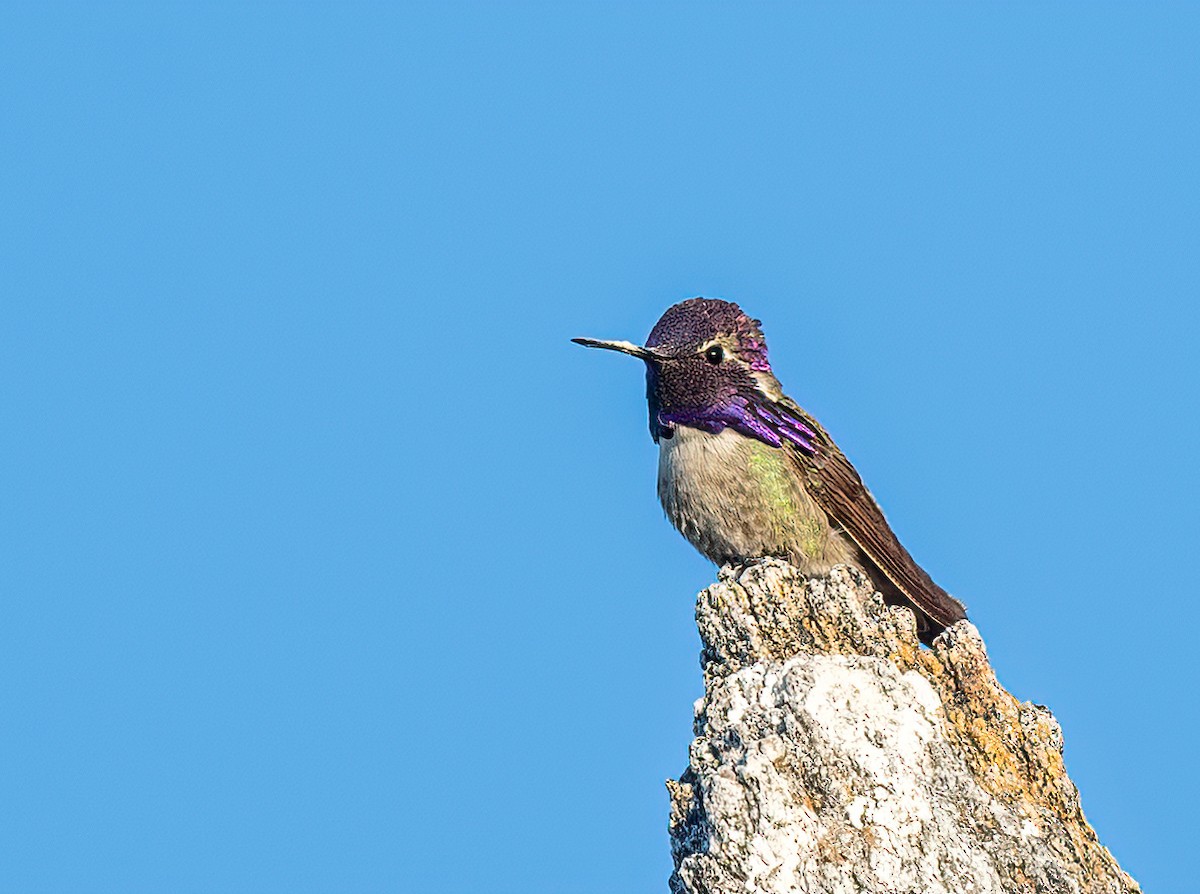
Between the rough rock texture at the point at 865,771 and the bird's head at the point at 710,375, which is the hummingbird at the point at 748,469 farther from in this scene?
the rough rock texture at the point at 865,771

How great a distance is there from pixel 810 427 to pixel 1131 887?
5036mm

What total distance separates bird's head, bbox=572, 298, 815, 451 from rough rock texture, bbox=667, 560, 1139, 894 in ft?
8.29

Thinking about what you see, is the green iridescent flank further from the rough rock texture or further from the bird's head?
the rough rock texture

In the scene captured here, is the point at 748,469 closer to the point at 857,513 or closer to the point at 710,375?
the point at 710,375

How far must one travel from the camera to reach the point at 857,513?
1454 centimetres

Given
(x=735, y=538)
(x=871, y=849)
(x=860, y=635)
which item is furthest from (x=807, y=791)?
(x=735, y=538)

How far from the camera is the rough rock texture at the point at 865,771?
10047mm

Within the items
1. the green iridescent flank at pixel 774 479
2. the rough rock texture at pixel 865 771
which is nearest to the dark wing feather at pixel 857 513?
the green iridescent flank at pixel 774 479

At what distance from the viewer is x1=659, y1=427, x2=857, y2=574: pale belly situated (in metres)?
14.1

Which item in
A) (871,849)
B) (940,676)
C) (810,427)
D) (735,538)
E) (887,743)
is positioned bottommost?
(871,849)

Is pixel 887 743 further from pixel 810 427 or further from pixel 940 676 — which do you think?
pixel 810 427

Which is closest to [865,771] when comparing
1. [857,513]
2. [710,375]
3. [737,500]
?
[737,500]

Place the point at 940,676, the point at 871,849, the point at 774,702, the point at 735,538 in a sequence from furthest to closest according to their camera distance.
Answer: the point at 735,538, the point at 940,676, the point at 774,702, the point at 871,849

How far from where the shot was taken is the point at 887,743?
34.8ft
